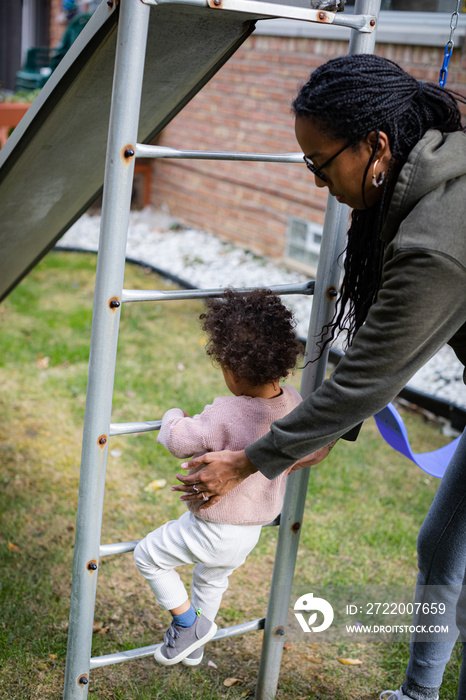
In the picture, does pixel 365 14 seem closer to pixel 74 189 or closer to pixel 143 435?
pixel 74 189

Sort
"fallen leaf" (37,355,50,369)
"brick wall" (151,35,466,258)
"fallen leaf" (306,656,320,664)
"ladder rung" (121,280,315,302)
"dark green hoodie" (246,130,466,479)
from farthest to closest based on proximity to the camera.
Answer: "brick wall" (151,35,466,258) < "fallen leaf" (37,355,50,369) < "fallen leaf" (306,656,320,664) < "ladder rung" (121,280,315,302) < "dark green hoodie" (246,130,466,479)

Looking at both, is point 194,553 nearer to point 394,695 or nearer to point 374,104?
point 394,695

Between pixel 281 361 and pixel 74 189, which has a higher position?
pixel 74 189

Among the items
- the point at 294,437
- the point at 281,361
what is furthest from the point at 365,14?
the point at 294,437

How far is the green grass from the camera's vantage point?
7.73 ft

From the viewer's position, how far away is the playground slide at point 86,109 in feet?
5.53

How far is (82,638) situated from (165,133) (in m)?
6.98

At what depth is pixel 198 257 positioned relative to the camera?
6.88 meters

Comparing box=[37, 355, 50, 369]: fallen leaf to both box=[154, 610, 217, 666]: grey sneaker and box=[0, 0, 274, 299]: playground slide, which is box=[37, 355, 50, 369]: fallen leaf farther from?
box=[154, 610, 217, 666]: grey sneaker

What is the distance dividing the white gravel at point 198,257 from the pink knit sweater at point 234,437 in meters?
3.20

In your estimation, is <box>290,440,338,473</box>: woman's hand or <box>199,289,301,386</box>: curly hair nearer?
<box>199,289,301,386</box>: curly hair

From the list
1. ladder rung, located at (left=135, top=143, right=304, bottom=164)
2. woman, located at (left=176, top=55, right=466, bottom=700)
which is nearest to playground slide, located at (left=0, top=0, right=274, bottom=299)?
ladder rung, located at (left=135, top=143, right=304, bottom=164)

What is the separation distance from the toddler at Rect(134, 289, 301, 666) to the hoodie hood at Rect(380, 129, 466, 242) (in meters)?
0.49

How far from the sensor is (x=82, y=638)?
1.85 m
